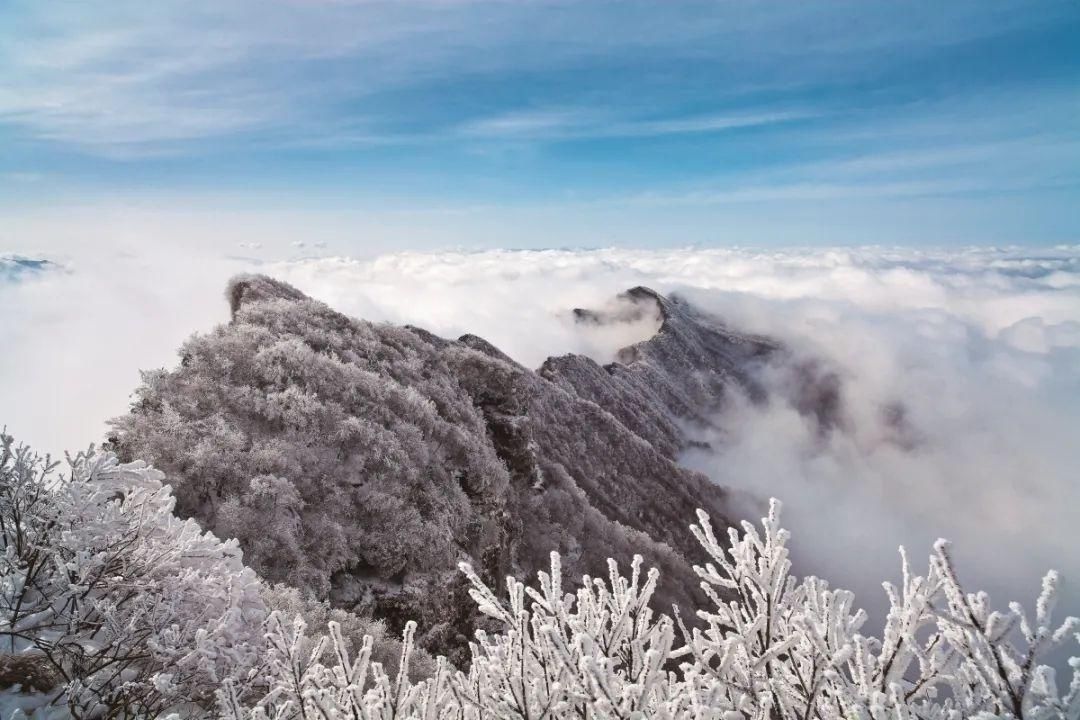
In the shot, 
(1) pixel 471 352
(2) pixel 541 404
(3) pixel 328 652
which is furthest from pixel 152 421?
(2) pixel 541 404

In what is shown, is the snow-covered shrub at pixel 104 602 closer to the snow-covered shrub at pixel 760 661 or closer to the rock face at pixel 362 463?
the snow-covered shrub at pixel 760 661

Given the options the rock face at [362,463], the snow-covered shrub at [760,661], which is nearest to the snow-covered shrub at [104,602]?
the snow-covered shrub at [760,661]

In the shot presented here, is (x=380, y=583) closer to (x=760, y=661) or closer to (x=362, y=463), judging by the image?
(x=362, y=463)

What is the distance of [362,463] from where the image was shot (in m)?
12.7

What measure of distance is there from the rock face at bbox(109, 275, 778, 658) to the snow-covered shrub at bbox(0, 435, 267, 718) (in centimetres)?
439

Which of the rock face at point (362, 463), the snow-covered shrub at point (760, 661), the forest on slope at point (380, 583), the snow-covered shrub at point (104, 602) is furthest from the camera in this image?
the rock face at point (362, 463)

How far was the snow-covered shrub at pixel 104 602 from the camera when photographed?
439 centimetres

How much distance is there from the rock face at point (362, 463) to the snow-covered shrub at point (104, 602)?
4.39 m

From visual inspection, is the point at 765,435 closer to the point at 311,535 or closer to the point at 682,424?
the point at 682,424

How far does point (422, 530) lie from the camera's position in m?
12.2

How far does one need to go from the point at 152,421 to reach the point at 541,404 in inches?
1198

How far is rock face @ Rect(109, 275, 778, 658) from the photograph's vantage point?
10.7 m

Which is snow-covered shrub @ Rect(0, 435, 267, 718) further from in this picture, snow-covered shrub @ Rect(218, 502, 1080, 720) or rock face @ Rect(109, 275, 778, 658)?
rock face @ Rect(109, 275, 778, 658)

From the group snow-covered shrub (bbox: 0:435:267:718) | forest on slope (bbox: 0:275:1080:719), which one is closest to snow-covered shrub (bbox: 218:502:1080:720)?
forest on slope (bbox: 0:275:1080:719)
